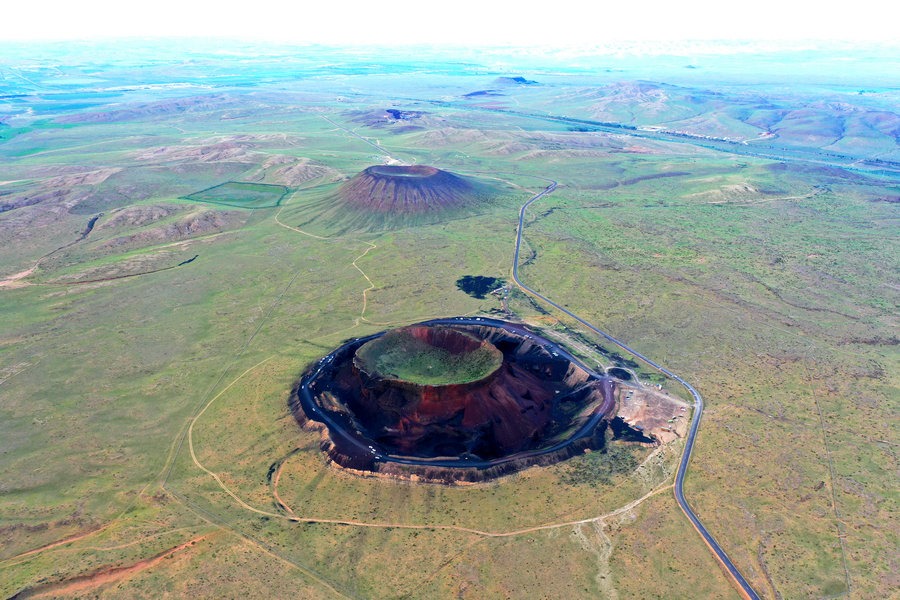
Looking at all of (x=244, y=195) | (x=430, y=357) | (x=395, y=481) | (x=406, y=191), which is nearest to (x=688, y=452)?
(x=395, y=481)

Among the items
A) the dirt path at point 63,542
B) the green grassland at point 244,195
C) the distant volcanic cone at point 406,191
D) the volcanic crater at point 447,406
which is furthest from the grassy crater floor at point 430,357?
the green grassland at point 244,195

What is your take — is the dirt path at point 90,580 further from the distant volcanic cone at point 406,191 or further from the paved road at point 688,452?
the distant volcanic cone at point 406,191

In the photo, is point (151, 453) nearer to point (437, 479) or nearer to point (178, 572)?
point (178, 572)

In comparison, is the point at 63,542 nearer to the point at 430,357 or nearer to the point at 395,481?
the point at 395,481

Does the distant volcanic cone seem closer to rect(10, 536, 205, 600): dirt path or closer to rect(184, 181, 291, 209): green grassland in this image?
rect(184, 181, 291, 209): green grassland

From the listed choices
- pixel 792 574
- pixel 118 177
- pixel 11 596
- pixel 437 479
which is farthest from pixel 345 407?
pixel 118 177
